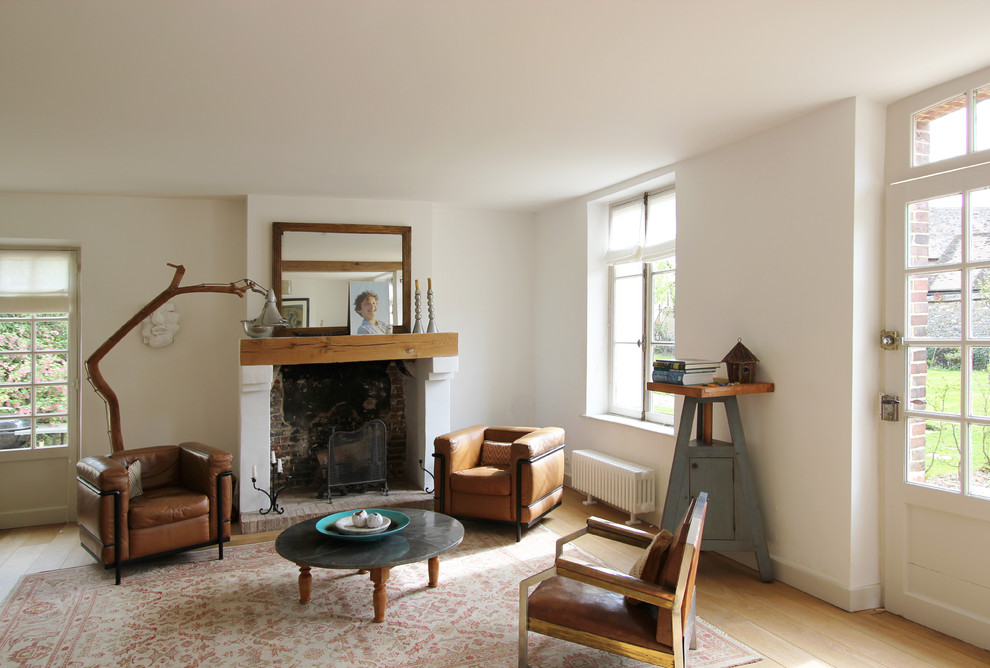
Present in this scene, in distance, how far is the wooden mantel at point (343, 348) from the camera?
5070mm

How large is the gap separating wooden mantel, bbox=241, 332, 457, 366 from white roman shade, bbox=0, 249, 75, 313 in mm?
1872

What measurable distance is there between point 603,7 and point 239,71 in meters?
1.68

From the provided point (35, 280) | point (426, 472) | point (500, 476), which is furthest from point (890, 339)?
point (35, 280)

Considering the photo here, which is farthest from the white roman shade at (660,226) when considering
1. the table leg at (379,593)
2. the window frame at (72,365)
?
the window frame at (72,365)

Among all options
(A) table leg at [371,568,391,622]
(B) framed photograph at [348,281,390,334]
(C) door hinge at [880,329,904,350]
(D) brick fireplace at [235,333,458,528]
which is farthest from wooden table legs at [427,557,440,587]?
(C) door hinge at [880,329,904,350]

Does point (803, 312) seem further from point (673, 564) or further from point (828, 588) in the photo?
point (673, 564)

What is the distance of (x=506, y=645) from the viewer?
3059 millimetres

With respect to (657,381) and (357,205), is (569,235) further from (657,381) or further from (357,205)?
(657,381)

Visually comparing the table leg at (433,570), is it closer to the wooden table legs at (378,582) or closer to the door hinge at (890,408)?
the wooden table legs at (378,582)

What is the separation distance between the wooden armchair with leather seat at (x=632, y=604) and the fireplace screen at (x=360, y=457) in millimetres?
2975

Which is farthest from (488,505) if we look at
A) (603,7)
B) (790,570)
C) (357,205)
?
(603,7)

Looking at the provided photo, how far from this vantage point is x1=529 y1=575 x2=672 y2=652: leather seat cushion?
2.45m

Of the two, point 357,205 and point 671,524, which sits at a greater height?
point 357,205

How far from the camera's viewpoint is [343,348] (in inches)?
210
